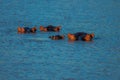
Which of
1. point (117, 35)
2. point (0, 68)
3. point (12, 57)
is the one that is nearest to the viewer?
point (0, 68)

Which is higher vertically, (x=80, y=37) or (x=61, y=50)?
(x=80, y=37)

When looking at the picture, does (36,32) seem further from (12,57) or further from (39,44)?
(12,57)

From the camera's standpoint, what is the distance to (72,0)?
3442 inches

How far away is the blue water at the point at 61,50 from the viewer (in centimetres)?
3362

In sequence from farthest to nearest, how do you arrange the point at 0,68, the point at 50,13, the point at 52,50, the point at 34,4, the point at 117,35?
the point at 34,4 < the point at 50,13 < the point at 117,35 < the point at 52,50 < the point at 0,68

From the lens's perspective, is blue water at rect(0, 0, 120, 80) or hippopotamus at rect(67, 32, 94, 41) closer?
blue water at rect(0, 0, 120, 80)

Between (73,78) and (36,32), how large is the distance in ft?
49.6

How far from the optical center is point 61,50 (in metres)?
40.4

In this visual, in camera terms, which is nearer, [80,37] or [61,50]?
[61,50]

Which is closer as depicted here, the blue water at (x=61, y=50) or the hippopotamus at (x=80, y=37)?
the blue water at (x=61, y=50)

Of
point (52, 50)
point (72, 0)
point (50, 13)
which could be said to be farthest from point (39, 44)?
point (72, 0)

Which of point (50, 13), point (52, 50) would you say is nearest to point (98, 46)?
point (52, 50)

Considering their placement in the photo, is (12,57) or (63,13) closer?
(12,57)

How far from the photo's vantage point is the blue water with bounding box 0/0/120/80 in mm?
33625
